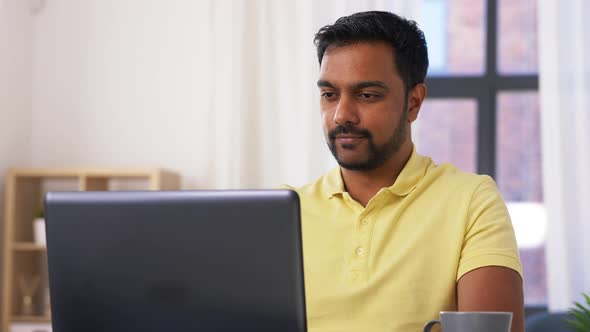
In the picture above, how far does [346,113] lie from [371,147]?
110 millimetres

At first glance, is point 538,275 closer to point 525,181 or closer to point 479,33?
point 525,181

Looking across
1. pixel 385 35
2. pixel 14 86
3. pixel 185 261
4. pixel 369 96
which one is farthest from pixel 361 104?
pixel 14 86

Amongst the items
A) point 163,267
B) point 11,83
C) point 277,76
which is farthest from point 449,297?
point 11,83

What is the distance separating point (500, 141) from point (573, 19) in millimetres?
728

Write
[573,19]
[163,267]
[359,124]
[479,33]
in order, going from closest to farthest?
[163,267]
[359,124]
[573,19]
[479,33]

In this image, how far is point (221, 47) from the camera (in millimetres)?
4301

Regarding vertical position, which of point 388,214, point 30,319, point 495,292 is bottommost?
point 30,319

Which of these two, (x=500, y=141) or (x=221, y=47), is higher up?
(x=221, y=47)

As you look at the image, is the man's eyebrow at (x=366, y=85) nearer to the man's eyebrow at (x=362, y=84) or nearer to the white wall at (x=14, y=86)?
the man's eyebrow at (x=362, y=84)

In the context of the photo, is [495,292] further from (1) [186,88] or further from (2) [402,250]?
(1) [186,88]

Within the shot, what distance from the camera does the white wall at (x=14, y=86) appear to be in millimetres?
4219

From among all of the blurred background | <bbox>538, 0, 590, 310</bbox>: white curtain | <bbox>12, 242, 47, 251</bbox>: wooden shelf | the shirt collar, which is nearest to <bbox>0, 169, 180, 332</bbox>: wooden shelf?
<bbox>12, 242, 47, 251</bbox>: wooden shelf

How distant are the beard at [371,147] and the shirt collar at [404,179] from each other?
0.17ft

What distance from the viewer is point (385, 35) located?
1.83 meters
